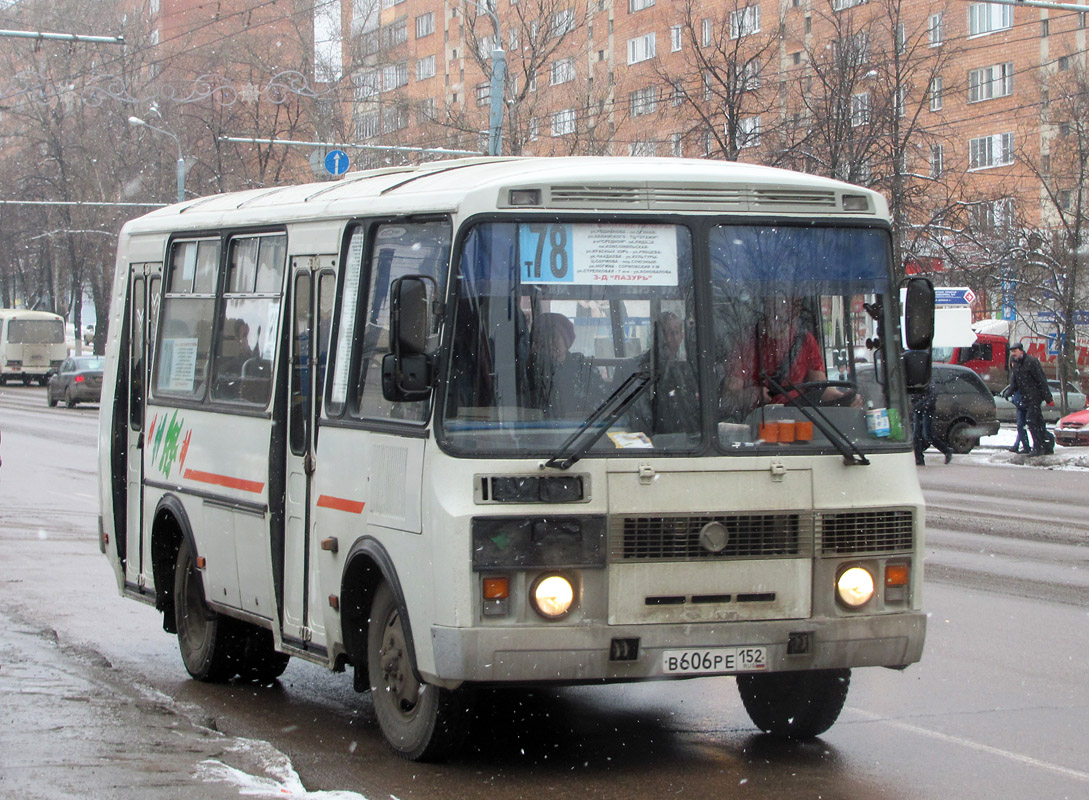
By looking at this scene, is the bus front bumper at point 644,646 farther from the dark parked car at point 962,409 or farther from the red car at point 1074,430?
the red car at point 1074,430

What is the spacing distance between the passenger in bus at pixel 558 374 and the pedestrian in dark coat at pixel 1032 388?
20.5 m

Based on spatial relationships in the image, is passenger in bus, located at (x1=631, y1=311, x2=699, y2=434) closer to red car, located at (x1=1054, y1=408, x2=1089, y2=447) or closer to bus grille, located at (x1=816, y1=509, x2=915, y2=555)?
bus grille, located at (x1=816, y1=509, x2=915, y2=555)

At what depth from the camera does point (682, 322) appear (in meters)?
6.34

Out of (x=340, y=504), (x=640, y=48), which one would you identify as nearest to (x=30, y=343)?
(x=640, y=48)

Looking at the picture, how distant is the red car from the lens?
92.8 ft

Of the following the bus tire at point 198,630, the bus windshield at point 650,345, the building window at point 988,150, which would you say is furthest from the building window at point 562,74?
the bus windshield at point 650,345

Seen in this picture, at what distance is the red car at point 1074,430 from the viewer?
92.8 feet

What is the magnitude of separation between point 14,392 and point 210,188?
13438mm

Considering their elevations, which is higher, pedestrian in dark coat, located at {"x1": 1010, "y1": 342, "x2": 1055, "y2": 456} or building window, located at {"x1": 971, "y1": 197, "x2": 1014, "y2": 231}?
building window, located at {"x1": 971, "y1": 197, "x2": 1014, "y2": 231}

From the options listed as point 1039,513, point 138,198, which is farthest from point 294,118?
point 1039,513

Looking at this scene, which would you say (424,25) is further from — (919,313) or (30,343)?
(919,313)

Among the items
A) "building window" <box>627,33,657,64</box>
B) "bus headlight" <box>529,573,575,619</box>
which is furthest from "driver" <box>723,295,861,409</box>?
"building window" <box>627,33,657,64</box>

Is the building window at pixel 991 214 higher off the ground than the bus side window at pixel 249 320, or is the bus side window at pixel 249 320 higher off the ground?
the building window at pixel 991 214

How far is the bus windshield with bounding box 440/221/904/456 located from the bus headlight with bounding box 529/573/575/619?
0.47 meters
